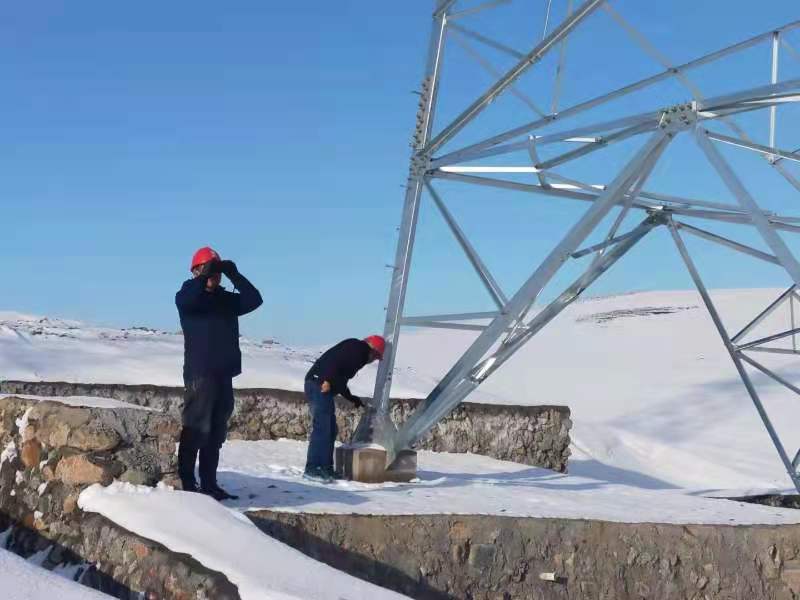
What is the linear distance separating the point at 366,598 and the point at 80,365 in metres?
11.5

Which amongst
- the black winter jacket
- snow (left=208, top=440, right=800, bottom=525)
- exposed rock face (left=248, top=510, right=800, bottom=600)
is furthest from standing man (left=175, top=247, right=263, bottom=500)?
the black winter jacket

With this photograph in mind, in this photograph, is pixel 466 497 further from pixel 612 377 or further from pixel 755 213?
pixel 612 377

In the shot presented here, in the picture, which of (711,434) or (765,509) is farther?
(711,434)

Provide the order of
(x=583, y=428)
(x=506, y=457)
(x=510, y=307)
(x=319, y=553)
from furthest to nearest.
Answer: (x=583, y=428) → (x=506, y=457) → (x=510, y=307) → (x=319, y=553)

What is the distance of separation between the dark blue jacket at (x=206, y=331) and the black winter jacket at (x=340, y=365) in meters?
1.41

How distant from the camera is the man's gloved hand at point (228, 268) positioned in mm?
6585

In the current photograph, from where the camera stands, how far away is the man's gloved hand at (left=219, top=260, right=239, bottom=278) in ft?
21.6

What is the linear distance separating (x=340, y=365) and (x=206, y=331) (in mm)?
1719

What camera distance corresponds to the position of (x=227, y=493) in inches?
258

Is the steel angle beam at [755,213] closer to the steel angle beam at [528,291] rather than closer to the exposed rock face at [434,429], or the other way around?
the steel angle beam at [528,291]

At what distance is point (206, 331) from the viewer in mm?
6418

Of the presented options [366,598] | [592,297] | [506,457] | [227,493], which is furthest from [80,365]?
[592,297]

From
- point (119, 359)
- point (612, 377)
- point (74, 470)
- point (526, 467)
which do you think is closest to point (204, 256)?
point (74, 470)

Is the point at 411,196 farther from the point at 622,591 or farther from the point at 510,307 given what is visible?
the point at 622,591
